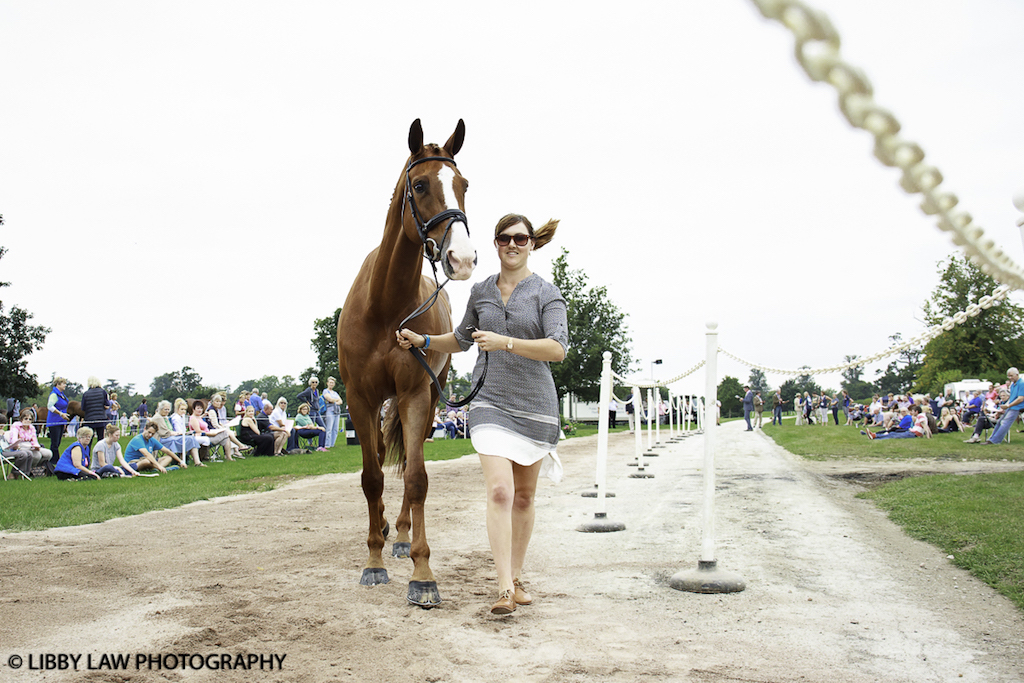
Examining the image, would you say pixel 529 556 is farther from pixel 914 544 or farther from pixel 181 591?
pixel 914 544

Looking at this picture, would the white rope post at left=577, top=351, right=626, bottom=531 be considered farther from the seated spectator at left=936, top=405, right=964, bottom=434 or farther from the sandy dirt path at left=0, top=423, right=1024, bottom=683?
the seated spectator at left=936, top=405, right=964, bottom=434

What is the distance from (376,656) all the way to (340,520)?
3744 mm

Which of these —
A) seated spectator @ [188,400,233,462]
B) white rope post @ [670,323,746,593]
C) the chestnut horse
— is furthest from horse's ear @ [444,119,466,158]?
seated spectator @ [188,400,233,462]

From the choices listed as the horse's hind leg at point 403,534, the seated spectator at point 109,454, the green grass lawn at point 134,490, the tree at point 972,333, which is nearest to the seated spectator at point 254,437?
the green grass lawn at point 134,490

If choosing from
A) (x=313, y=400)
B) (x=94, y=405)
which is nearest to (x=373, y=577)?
(x=94, y=405)

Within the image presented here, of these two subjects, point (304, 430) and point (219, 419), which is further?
point (304, 430)

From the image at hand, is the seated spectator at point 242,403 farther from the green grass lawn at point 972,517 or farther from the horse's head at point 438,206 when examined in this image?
the green grass lawn at point 972,517

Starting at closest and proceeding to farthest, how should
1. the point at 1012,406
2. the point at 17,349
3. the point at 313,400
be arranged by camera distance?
1. the point at 1012,406
2. the point at 313,400
3. the point at 17,349

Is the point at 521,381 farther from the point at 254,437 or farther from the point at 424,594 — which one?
the point at 254,437

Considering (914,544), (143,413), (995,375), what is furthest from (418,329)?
(995,375)

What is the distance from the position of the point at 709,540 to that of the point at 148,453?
10.8m

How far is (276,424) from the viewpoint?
16062 millimetres

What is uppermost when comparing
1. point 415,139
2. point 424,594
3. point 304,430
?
point 415,139

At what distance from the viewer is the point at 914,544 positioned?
4988mm
